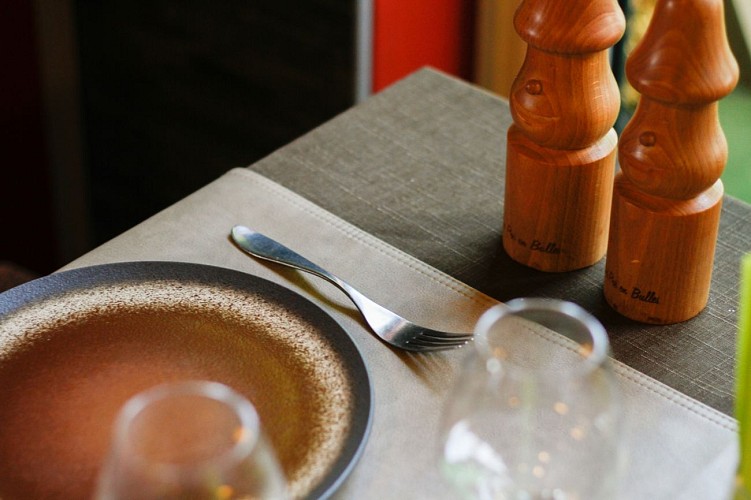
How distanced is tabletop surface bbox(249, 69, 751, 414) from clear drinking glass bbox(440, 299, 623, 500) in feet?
0.77

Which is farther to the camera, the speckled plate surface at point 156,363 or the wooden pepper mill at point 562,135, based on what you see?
the wooden pepper mill at point 562,135

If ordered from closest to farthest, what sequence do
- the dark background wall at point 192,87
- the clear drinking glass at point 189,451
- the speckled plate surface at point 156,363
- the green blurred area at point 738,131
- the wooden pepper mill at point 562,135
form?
the clear drinking glass at point 189,451, the speckled plate surface at point 156,363, the wooden pepper mill at point 562,135, the dark background wall at point 192,87, the green blurred area at point 738,131

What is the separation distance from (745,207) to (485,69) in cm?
112

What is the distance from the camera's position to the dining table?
2.17 ft

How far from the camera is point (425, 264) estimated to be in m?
0.85

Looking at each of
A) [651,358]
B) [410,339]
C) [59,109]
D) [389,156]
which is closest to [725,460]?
[651,358]

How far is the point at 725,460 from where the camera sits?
0.66 metres

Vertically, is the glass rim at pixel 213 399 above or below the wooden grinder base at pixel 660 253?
above

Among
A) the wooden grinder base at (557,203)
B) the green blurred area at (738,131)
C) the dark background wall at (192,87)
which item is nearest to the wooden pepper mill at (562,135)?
the wooden grinder base at (557,203)

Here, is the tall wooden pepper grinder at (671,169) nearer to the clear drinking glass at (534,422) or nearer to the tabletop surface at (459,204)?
the tabletop surface at (459,204)

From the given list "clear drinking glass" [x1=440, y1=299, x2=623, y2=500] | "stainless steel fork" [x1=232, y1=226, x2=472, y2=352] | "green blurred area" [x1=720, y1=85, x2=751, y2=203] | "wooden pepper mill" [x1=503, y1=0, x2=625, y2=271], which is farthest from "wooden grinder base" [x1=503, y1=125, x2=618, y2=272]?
"green blurred area" [x1=720, y1=85, x2=751, y2=203]

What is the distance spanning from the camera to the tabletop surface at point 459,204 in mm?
763

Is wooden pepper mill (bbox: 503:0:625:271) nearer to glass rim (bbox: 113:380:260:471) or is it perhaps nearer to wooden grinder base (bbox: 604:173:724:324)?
wooden grinder base (bbox: 604:173:724:324)

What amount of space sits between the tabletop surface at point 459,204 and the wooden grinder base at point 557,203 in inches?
0.7
